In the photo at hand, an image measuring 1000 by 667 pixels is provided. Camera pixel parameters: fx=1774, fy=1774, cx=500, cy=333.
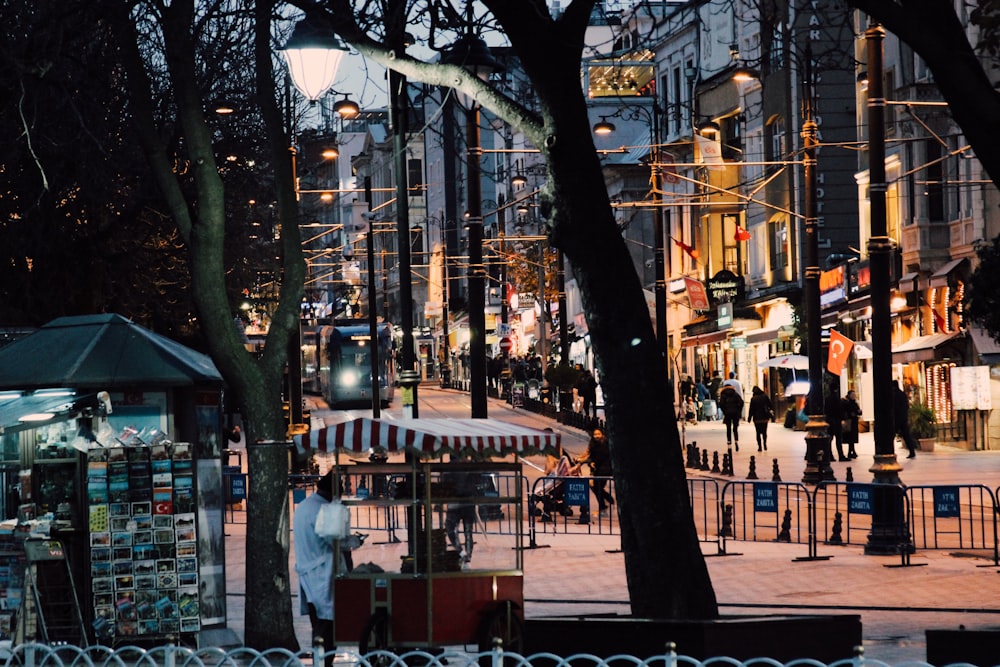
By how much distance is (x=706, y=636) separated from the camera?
10.6 meters

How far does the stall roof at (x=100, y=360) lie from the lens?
48.1 feet

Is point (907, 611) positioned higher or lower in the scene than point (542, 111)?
lower

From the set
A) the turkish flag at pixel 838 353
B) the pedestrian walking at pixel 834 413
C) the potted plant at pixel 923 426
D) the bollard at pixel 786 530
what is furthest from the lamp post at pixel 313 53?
the potted plant at pixel 923 426

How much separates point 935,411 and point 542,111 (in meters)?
35.0

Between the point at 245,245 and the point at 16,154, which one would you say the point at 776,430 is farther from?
the point at 16,154

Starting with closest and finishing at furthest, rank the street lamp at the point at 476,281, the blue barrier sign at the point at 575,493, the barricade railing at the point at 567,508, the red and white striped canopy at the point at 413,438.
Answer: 1. the red and white striped canopy at the point at 413,438
2. the street lamp at the point at 476,281
3. the barricade railing at the point at 567,508
4. the blue barrier sign at the point at 575,493

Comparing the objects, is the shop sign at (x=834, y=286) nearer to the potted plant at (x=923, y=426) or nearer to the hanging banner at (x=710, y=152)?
the hanging banner at (x=710, y=152)

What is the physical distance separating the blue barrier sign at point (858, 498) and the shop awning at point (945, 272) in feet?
64.1

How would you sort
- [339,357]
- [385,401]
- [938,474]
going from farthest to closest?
[385,401] < [339,357] < [938,474]

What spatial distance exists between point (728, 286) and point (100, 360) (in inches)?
1934

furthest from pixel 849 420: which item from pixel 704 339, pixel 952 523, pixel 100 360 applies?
pixel 100 360

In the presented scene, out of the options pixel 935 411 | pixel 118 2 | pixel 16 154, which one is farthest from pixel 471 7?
pixel 935 411

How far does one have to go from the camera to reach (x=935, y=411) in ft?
148

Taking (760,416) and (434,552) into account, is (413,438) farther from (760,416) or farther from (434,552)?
(760,416)
